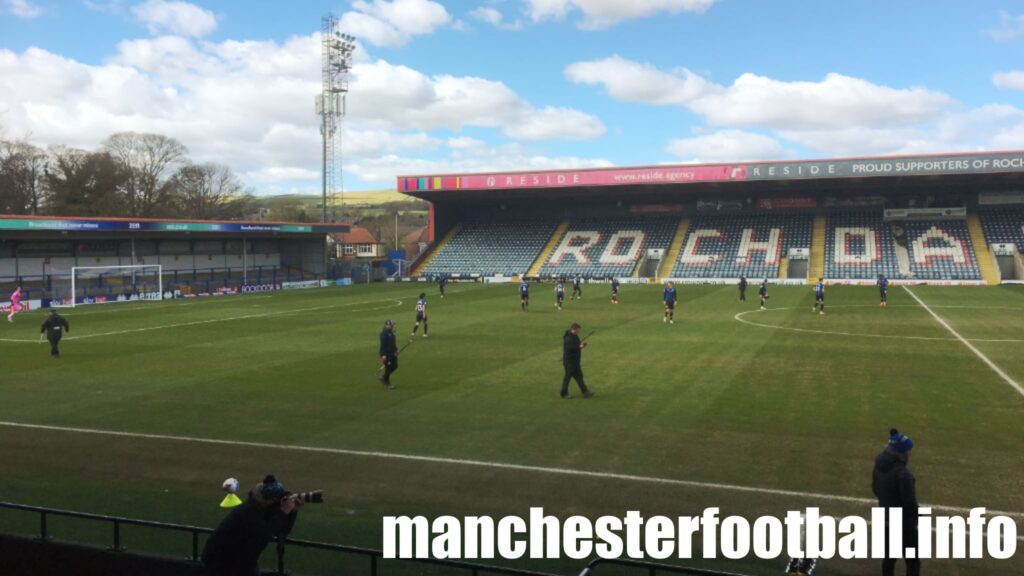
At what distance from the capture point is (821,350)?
79.9 ft

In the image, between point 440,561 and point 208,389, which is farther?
point 208,389

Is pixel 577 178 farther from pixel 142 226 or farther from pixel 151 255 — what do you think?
pixel 151 255

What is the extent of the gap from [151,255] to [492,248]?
3178cm

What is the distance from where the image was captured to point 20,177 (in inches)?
3012

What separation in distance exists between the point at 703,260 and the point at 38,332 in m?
51.9

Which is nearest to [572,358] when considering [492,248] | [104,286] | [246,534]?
[246,534]

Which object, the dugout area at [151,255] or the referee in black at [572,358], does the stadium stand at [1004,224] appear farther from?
the referee in black at [572,358]

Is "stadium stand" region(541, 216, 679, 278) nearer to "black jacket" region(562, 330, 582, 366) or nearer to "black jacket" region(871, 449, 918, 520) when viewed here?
"black jacket" region(562, 330, 582, 366)

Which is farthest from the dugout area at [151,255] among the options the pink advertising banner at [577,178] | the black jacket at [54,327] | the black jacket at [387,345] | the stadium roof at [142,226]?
the black jacket at [387,345]

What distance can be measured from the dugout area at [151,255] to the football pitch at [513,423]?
22.7 meters

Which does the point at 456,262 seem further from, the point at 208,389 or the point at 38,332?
the point at 208,389

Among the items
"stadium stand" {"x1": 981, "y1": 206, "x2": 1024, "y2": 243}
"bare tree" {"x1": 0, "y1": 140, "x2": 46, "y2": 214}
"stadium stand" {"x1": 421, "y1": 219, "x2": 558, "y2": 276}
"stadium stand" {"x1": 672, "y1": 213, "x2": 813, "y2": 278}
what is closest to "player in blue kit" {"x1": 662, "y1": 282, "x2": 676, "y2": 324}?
"stadium stand" {"x1": 672, "y1": 213, "x2": 813, "y2": 278}

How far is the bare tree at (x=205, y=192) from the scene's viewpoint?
95.1 m

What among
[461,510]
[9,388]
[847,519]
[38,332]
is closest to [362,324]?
[38,332]
